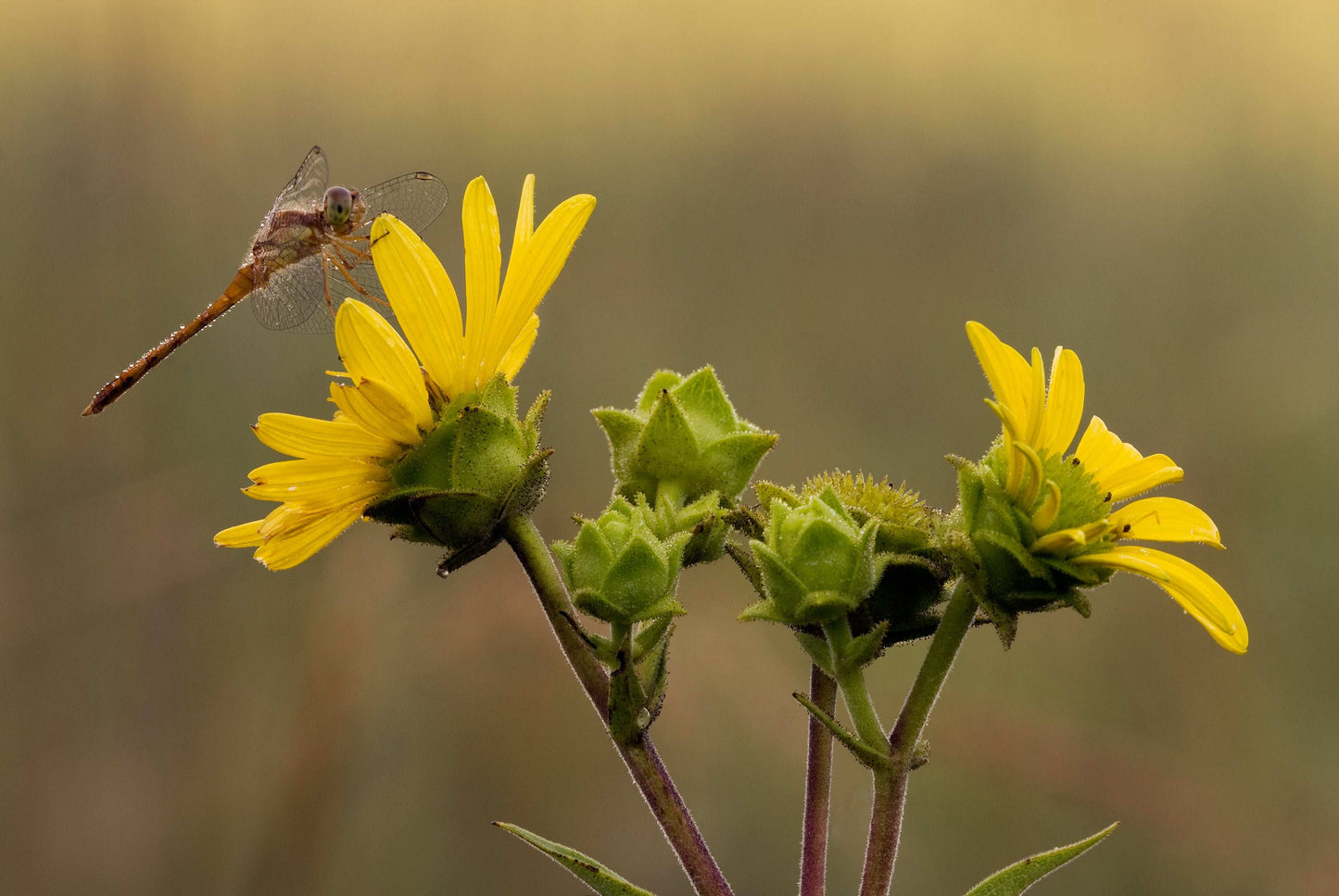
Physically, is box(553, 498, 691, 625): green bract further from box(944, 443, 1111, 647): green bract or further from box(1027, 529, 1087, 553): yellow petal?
box(1027, 529, 1087, 553): yellow petal

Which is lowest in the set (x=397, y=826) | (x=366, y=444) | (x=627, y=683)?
(x=397, y=826)

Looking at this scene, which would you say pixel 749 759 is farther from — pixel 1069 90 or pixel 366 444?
pixel 1069 90

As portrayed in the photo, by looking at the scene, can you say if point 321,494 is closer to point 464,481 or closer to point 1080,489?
point 464,481

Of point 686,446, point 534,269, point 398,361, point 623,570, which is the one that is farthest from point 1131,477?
point 398,361

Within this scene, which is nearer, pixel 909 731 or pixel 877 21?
pixel 909 731

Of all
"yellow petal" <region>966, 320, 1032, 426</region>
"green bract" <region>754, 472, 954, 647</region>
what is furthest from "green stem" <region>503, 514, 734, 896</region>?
"yellow petal" <region>966, 320, 1032, 426</region>

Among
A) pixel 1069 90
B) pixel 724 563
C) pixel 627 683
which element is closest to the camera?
pixel 627 683

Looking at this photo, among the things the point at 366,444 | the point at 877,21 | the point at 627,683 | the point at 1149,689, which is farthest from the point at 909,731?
the point at 877,21

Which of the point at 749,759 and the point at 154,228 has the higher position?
the point at 154,228
